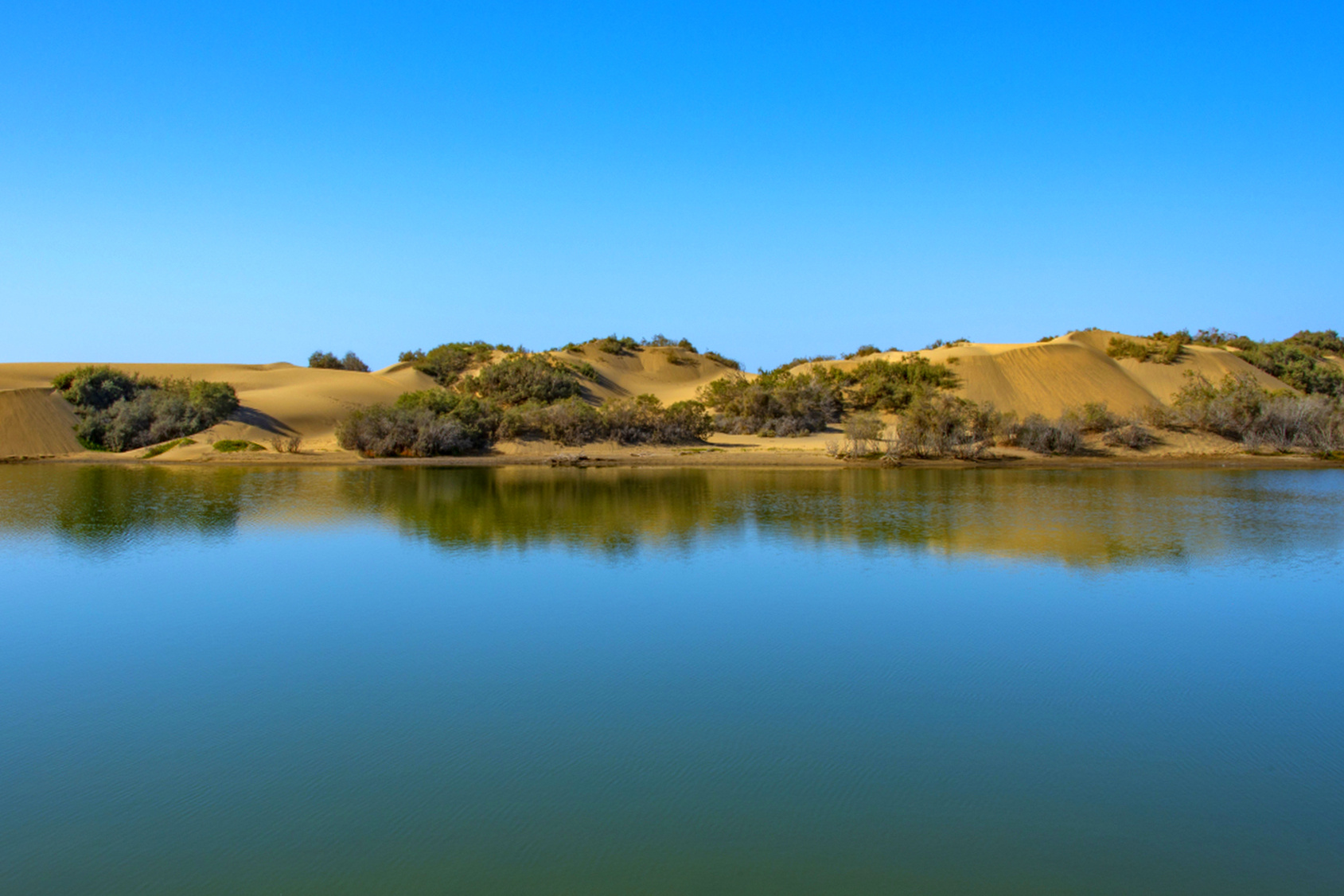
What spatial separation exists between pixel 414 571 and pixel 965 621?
649 cm

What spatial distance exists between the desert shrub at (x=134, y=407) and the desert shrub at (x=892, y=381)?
79.2 ft

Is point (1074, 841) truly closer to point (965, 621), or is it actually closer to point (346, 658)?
point (965, 621)

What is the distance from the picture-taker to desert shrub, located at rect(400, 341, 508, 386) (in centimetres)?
4391

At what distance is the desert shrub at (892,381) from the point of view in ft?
120

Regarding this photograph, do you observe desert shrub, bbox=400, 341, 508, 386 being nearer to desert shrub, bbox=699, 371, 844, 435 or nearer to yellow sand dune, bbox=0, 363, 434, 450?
yellow sand dune, bbox=0, 363, 434, 450

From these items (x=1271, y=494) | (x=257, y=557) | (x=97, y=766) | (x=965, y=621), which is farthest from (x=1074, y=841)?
(x=1271, y=494)

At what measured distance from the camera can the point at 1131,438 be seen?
30.3 metres

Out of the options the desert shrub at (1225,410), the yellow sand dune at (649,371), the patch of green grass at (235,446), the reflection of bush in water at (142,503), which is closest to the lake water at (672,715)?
the reflection of bush in water at (142,503)

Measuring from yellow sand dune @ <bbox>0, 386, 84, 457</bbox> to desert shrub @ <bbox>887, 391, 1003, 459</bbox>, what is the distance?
2670cm

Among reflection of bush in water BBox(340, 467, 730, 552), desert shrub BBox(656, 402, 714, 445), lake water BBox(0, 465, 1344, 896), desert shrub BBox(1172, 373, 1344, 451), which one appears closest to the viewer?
lake water BBox(0, 465, 1344, 896)

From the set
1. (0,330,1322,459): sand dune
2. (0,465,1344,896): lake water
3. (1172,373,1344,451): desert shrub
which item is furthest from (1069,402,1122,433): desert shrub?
(0,465,1344,896): lake water

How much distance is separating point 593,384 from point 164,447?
20.0m

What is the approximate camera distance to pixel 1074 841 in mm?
4625

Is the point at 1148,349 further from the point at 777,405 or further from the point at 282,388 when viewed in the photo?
the point at 282,388
